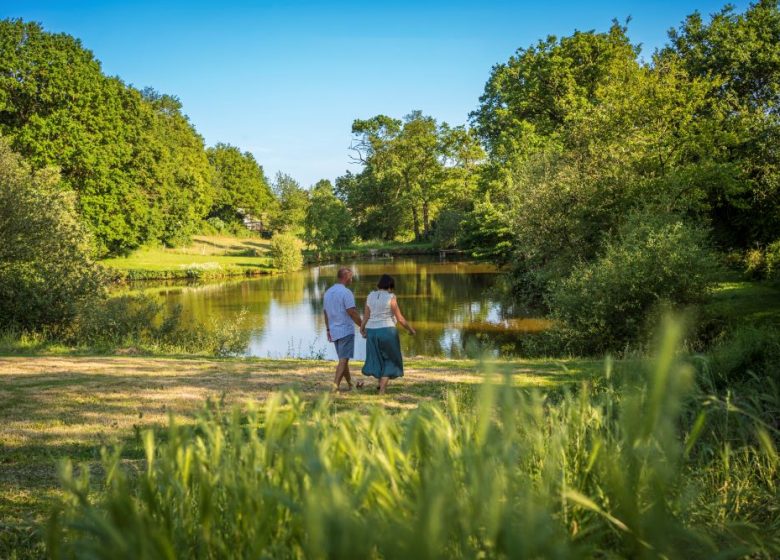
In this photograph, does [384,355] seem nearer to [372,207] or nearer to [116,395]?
[116,395]

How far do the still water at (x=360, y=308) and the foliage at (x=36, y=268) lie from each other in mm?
6059

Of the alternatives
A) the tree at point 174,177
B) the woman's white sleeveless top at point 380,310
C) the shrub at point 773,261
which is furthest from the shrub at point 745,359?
the tree at point 174,177

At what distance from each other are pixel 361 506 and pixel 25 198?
22.1m

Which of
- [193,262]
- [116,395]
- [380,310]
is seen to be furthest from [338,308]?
[193,262]

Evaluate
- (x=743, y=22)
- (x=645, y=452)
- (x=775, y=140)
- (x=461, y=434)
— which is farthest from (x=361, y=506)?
(x=743, y=22)

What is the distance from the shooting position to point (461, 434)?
2.21 meters

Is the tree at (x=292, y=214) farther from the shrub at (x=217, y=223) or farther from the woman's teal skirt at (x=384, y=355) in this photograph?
the woman's teal skirt at (x=384, y=355)

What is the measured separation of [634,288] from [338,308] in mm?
10161

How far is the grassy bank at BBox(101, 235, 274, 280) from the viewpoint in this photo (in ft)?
150

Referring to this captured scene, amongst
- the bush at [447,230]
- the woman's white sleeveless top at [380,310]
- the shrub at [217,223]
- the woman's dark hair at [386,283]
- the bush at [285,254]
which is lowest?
the woman's white sleeveless top at [380,310]

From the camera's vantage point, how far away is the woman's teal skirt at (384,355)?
9.33m

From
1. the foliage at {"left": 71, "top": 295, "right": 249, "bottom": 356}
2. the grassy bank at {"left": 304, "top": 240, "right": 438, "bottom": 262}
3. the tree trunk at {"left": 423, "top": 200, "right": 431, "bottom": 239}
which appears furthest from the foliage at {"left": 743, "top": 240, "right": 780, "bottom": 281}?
the tree trunk at {"left": 423, "top": 200, "right": 431, "bottom": 239}

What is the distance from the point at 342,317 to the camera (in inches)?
391

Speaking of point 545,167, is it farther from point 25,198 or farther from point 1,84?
point 1,84
